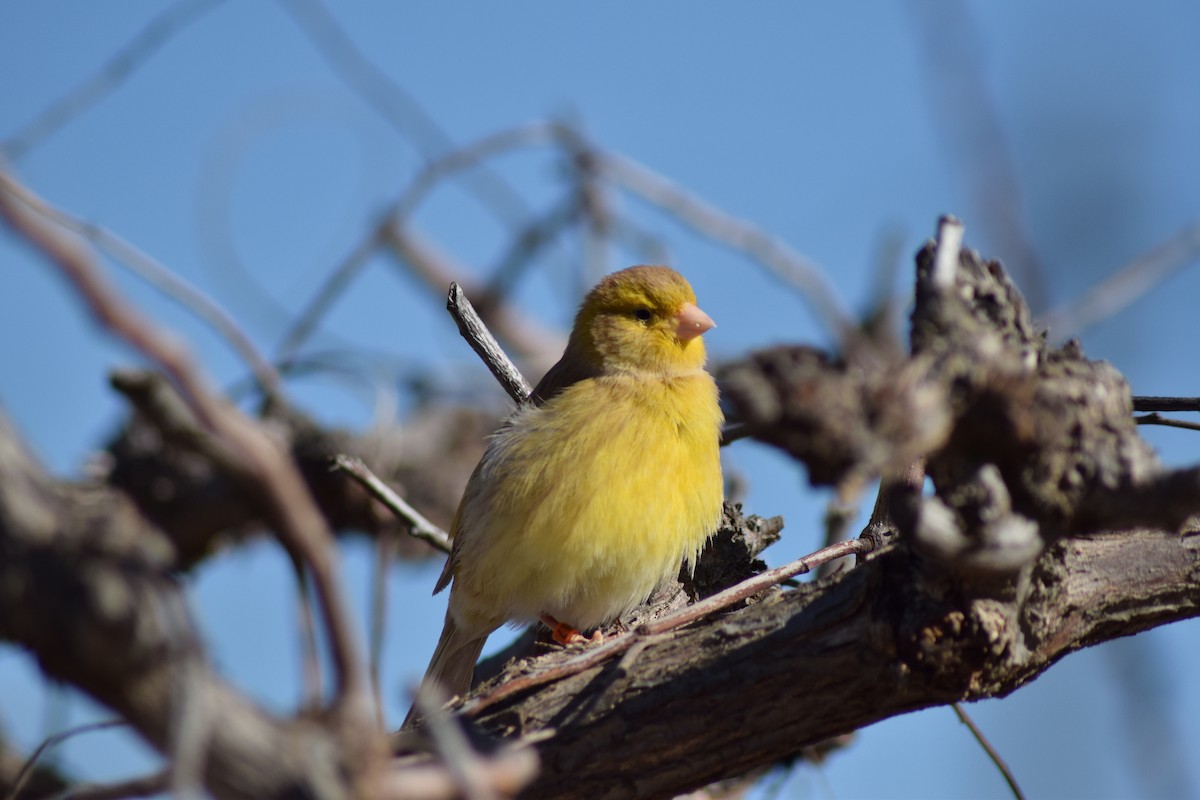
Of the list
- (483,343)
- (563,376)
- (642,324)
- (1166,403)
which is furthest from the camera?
(642,324)

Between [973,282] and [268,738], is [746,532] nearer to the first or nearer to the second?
[973,282]

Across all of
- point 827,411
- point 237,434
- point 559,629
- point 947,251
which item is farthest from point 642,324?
point 237,434

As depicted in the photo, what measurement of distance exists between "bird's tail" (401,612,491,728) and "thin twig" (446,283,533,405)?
110 centimetres

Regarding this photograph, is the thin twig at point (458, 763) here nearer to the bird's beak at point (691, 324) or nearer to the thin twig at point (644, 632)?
the thin twig at point (644, 632)

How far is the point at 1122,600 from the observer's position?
10.2ft

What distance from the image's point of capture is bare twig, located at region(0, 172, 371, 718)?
1.28 meters

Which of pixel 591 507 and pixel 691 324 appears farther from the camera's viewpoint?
pixel 691 324

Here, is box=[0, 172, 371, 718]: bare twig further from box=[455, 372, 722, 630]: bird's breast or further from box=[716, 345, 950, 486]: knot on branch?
box=[455, 372, 722, 630]: bird's breast

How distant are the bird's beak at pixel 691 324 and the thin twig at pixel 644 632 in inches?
91.1

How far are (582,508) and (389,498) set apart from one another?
2.60 ft

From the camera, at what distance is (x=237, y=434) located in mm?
1375

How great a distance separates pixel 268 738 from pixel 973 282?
168cm

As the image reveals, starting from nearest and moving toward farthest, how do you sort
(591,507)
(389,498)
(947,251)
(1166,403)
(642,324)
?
(947,251)
(1166,403)
(389,498)
(591,507)
(642,324)

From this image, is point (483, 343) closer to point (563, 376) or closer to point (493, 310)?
point (563, 376)
